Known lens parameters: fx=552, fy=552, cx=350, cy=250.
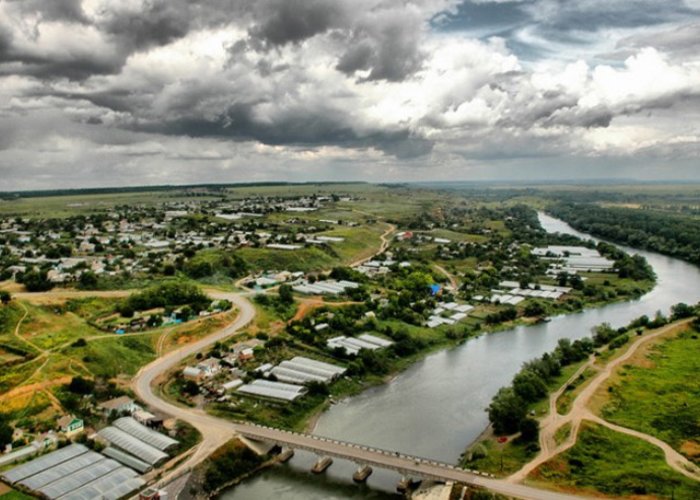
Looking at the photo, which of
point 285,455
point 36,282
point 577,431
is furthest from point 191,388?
point 36,282

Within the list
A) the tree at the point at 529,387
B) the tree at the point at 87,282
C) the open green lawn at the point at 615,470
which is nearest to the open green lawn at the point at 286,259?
the tree at the point at 87,282


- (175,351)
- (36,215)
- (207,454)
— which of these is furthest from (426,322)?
(36,215)

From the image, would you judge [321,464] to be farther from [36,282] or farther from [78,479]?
[36,282]

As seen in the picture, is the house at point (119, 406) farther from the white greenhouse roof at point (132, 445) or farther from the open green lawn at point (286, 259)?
the open green lawn at point (286, 259)

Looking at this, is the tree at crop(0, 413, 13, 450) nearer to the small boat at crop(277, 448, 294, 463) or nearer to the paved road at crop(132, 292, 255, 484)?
the paved road at crop(132, 292, 255, 484)

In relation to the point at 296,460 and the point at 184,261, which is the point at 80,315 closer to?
the point at 184,261
